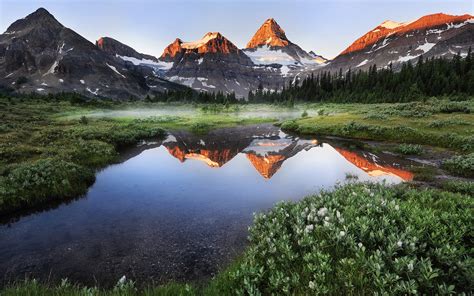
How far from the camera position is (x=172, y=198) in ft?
49.0

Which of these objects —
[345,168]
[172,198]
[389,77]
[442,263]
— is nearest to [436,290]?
[442,263]

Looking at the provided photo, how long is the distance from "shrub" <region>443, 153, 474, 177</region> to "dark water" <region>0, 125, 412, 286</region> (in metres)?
2.89

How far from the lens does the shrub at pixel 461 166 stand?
17.5 m

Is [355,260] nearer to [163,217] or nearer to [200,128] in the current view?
[163,217]

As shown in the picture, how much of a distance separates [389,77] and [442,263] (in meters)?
130

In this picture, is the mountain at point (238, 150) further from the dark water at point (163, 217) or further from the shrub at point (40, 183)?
the shrub at point (40, 183)

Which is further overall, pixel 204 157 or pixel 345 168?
pixel 204 157

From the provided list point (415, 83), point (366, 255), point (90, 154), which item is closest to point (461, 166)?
point (366, 255)

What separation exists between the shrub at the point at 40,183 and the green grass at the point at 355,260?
25.4ft

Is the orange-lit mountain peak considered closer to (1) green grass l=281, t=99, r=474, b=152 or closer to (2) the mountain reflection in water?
(2) the mountain reflection in water

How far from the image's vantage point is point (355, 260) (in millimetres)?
5648

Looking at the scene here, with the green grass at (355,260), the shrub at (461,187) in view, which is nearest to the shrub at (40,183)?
Answer: the green grass at (355,260)

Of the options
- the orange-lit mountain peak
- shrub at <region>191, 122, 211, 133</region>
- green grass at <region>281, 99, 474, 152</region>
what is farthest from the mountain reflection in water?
shrub at <region>191, 122, 211, 133</region>

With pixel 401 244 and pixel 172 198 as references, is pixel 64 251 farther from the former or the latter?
pixel 401 244
